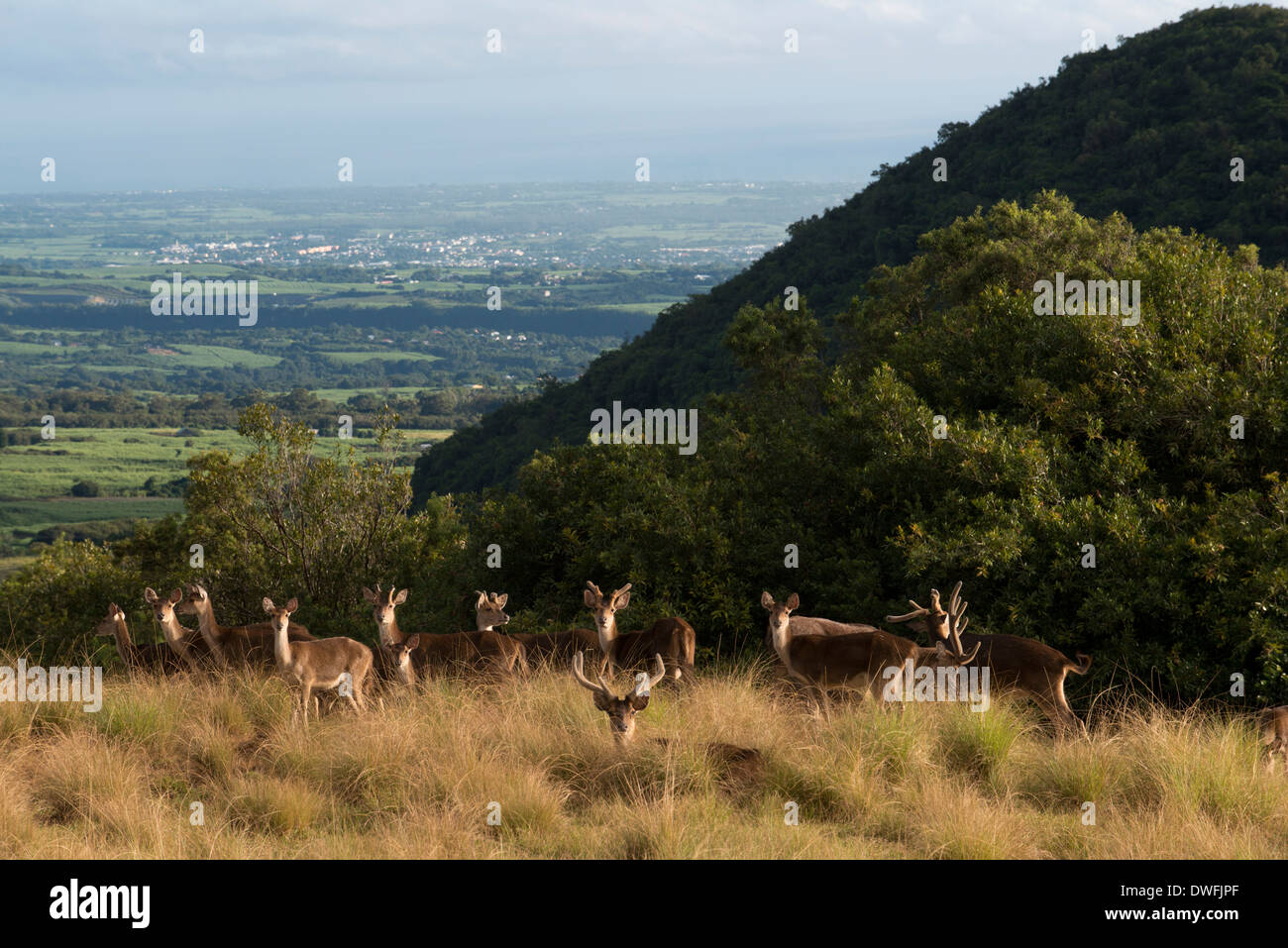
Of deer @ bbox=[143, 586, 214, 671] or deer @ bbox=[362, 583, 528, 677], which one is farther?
Result: deer @ bbox=[143, 586, 214, 671]

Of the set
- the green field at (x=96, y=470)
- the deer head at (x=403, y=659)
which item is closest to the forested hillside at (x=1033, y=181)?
the green field at (x=96, y=470)

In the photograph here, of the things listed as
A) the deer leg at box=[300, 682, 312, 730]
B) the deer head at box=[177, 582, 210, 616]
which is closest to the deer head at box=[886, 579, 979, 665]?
the deer leg at box=[300, 682, 312, 730]

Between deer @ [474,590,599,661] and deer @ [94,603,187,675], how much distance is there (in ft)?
8.83

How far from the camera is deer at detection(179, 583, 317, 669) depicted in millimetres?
10109

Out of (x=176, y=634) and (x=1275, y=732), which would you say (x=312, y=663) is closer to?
(x=176, y=634)

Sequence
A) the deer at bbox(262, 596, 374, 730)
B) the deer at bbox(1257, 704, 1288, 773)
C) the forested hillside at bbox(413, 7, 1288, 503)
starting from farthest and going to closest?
the forested hillside at bbox(413, 7, 1288, 503) → the deer at bbox(262, 596, 374, 730) → the deer at bbox(1257, 704, 1288, 773)

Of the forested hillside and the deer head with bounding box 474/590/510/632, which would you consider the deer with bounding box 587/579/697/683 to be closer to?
the deer head with bounding box 474/590/510/632

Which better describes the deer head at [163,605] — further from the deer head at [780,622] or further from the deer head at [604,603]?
the deer head at [780,622]

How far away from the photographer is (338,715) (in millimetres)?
8961

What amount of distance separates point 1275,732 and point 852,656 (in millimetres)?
2882

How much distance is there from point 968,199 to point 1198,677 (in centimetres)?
4221

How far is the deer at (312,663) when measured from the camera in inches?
368

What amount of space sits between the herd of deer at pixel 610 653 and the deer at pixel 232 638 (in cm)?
1
